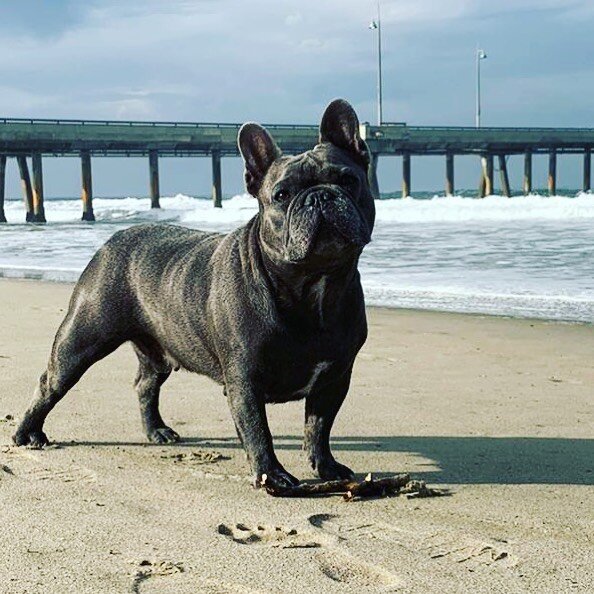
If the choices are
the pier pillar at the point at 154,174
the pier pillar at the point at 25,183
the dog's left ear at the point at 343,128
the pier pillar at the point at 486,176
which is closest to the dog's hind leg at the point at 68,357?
the dog's left ear at the point at 343,128

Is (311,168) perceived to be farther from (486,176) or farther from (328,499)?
(486,176)

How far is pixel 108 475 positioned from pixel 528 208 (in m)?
32.2

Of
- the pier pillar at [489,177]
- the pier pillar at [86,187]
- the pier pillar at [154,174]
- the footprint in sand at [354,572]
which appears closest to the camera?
the footprint in sand at [354,572]

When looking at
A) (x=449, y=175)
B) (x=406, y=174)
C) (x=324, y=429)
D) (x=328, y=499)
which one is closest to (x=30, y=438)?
(x=324, y=429)

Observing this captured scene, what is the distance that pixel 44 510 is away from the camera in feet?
12.5

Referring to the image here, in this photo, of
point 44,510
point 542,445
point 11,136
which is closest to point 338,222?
point 44,510

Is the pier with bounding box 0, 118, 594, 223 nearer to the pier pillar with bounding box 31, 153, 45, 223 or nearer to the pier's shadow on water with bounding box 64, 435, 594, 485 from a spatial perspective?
the pier pillar with bounding box 31, 153, 45, 223

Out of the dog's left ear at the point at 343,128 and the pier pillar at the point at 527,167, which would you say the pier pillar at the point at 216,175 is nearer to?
the pier pillar at the point at 527,167

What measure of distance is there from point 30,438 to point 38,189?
37018 mm

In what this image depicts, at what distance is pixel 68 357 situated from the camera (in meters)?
4.89

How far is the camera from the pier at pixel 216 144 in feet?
138

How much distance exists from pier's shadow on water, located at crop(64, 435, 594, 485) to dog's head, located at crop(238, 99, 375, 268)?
1163 mm

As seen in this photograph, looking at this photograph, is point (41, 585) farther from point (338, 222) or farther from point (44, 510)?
point (338, 222)

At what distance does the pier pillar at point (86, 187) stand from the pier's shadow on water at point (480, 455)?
3845 cm
